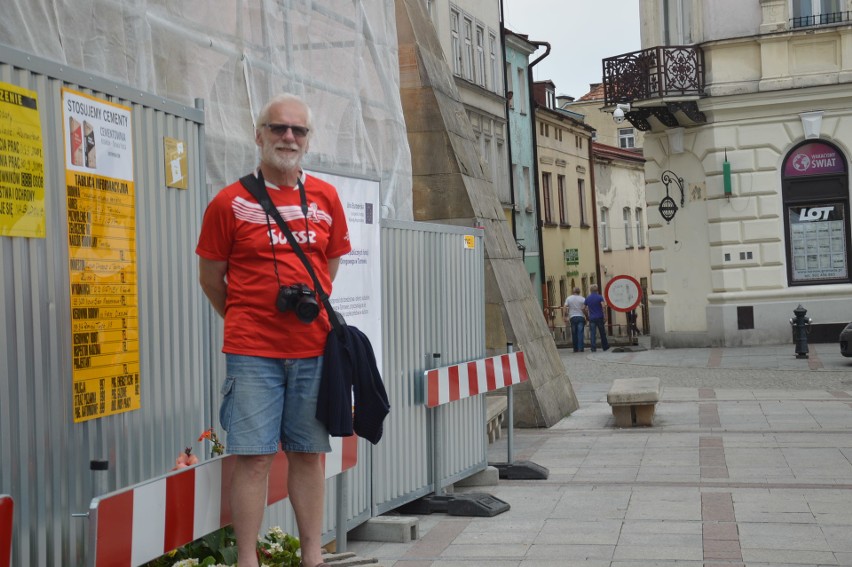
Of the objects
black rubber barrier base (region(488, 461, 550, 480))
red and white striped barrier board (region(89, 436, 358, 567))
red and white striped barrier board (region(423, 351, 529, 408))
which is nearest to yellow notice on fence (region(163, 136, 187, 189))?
red and white striped barrier board (region(89, 436, 358, 567))

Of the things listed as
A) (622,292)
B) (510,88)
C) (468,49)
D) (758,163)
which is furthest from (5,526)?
(510,88)

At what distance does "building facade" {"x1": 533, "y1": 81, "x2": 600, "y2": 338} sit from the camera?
47.4m

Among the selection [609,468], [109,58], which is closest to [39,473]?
[109,58]

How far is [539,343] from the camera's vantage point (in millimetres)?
15961

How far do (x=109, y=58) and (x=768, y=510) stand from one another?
17.6 ft

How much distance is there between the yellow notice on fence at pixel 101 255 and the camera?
4.52 meters

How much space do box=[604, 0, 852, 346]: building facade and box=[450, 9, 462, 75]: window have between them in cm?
867

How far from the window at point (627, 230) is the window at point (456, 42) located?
2305 centimetres

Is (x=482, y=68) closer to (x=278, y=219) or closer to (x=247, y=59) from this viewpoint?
(x=247, y=59)

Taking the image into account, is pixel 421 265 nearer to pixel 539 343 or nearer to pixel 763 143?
pixel 539 343

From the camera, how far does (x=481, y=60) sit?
40375 mm

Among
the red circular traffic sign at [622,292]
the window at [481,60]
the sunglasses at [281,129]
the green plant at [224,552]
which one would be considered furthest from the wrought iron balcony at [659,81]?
the sunglasses at [281,129]

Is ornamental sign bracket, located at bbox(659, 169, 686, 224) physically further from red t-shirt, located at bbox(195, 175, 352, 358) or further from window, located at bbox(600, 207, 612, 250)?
window, located at bbox(600, 207, 612, 250)

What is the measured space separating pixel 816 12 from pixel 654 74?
383 cm
